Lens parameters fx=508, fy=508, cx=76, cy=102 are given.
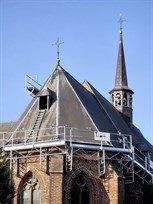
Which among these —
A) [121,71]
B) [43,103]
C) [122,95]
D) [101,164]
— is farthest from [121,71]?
[101,164]

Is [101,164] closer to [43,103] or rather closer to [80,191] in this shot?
[80,191]

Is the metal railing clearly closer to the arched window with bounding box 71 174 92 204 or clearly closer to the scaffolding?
the scaffolding

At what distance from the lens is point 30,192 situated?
78.6 feet

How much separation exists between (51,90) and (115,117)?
6161mm

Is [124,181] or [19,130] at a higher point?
[19,130]

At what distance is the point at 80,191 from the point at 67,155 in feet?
6.47

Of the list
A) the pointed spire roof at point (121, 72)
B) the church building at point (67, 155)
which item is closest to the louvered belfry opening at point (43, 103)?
the church building at point (67, 155)

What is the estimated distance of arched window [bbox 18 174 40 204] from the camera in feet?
78.3

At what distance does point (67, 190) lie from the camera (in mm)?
23109

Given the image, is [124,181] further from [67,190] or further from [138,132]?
[138,132]

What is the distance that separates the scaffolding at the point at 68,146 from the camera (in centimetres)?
2320

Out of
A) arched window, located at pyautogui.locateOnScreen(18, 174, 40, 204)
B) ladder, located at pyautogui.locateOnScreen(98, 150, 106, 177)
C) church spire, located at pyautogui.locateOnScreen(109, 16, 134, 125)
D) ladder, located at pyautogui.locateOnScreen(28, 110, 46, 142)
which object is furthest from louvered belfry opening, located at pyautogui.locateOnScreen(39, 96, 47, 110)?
church spire, located at pyautogui.locateOnScreen(109, 16, 134, 125)

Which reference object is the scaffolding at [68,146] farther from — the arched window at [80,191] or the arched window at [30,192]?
the arched window at [30,192]

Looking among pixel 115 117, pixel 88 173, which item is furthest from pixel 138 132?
pixel 88 173
